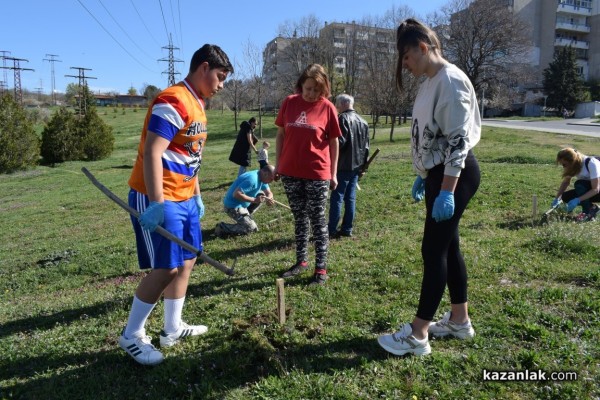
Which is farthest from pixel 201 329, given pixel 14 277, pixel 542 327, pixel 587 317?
pixel 14 277

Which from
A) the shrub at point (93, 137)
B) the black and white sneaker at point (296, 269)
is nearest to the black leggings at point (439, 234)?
the black and white sneaker at point (296, 269)

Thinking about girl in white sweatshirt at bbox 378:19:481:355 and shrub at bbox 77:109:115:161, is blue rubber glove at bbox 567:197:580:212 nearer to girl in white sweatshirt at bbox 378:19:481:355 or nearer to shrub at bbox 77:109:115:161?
girl in white sweatshirt at bbox 378:19:481:355

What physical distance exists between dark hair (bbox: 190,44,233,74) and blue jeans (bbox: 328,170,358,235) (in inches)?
137

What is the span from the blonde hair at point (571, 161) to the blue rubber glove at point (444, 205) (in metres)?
5.67

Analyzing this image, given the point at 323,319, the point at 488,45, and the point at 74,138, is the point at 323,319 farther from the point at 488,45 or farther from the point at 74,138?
the point at 488,45

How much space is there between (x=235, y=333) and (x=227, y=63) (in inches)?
80.9

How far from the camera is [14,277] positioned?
7.04 meters

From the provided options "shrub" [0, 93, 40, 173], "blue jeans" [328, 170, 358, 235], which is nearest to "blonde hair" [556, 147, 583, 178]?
"blue jeans" [328, 170, 358, 235]

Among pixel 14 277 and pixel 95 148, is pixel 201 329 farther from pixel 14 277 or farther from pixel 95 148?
pixel 95 148

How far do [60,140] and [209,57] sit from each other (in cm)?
3059

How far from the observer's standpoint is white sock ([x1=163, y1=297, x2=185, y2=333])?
343cm

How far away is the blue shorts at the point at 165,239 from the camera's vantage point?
3.09 metres

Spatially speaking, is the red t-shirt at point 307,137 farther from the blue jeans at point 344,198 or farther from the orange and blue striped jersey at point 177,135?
the blue jeans at point 344,198

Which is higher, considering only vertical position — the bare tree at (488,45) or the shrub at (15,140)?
the bare tree at (488,45)
